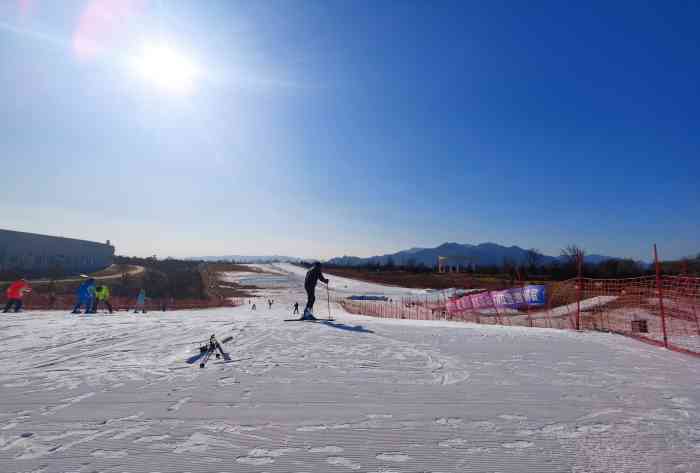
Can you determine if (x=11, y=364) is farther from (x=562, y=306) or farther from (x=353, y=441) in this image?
(x=562, y=306)

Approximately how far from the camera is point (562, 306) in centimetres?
2614

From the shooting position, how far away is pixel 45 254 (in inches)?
1724

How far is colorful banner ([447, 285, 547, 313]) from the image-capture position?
22.1 metres

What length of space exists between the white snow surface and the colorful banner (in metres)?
15.6

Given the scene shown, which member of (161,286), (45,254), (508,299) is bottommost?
(508,299)

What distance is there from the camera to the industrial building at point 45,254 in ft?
129

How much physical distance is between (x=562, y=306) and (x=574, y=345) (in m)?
21.4

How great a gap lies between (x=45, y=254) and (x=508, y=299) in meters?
53.7

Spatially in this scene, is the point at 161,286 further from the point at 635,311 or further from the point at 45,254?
the point at 635,311

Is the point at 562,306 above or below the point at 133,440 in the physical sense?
below

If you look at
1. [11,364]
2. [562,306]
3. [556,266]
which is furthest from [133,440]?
[556,266]

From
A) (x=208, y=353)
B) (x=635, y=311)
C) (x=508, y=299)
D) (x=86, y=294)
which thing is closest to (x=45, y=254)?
(x=86, y=294)

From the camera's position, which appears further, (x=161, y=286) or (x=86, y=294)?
(x=161, y=286)

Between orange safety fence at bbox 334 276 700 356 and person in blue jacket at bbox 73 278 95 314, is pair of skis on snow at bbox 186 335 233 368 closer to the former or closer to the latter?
orange safety fence at bbox 334 276 700 356
